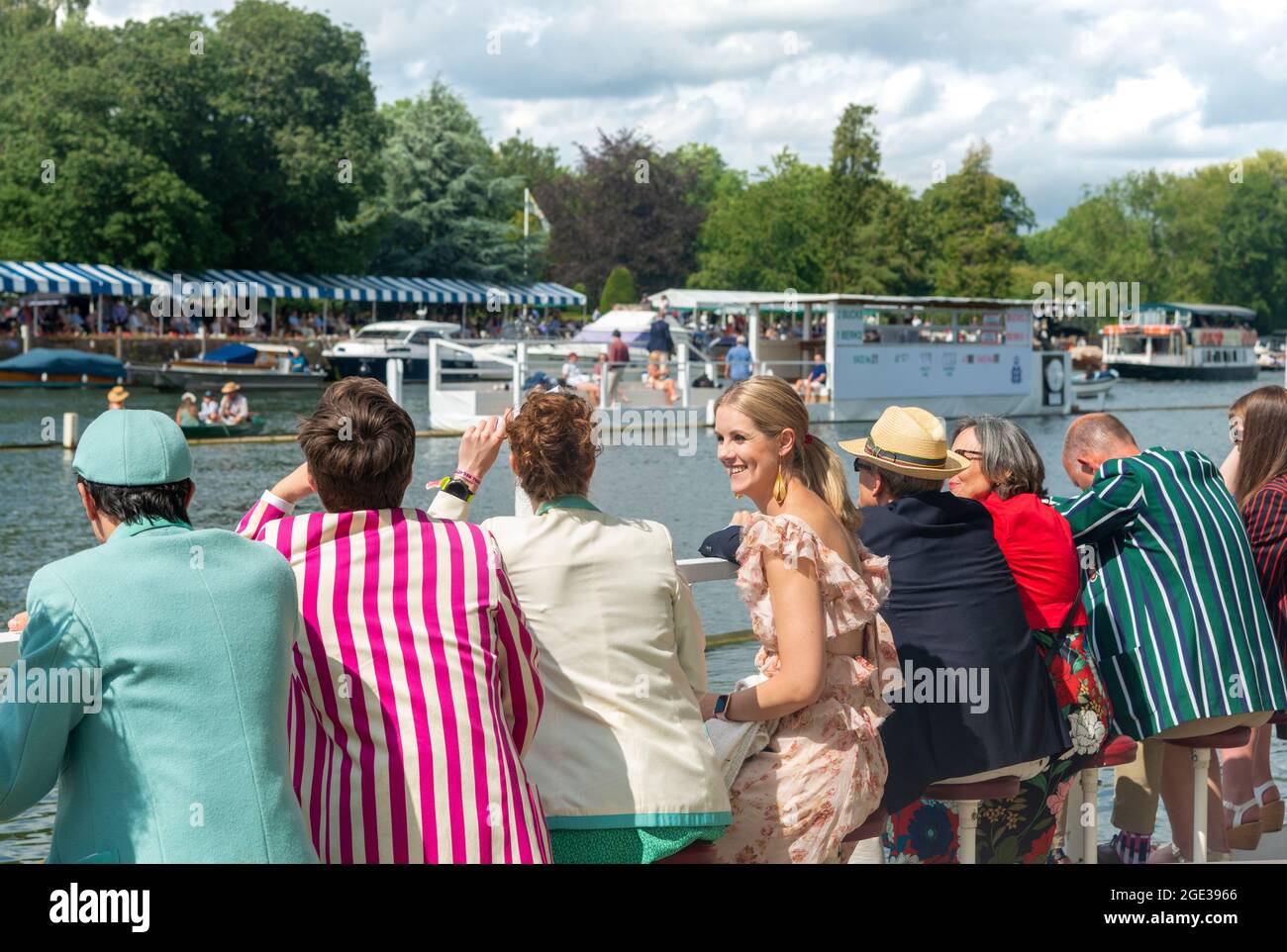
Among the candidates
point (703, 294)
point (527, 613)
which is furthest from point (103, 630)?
point (703, 294)

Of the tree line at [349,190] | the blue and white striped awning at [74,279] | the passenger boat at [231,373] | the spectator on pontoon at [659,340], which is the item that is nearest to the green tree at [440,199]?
the tree line at [349,190]

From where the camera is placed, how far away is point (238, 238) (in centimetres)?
6372

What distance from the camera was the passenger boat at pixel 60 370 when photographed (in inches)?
1833

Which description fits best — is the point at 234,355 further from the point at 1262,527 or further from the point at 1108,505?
the point at 1108,505

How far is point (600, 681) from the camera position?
353 centimetres

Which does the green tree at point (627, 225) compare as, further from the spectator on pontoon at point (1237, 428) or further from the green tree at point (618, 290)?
the spectator on pontoon at point (1237, 428)

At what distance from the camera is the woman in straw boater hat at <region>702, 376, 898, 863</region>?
147 inches

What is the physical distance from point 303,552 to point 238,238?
207 ft

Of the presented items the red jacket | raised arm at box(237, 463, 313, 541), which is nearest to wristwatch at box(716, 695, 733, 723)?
raised arm at box(237, 463, 313, 541)

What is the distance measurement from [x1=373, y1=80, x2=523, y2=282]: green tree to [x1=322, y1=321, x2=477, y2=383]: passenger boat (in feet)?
44.0

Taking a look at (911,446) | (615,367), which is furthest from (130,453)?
(615,367)

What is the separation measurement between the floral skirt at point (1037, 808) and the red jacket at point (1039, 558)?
0.29ft

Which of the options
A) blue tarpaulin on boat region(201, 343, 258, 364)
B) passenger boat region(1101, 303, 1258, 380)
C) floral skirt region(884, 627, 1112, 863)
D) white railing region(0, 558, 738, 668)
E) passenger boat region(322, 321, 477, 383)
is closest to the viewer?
white railing region(0, 558, 738, 668)

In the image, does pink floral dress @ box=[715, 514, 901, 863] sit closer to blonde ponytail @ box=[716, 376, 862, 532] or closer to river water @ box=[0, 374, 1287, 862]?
blonde ponytail @ box=[716, 376, 862, 532]
